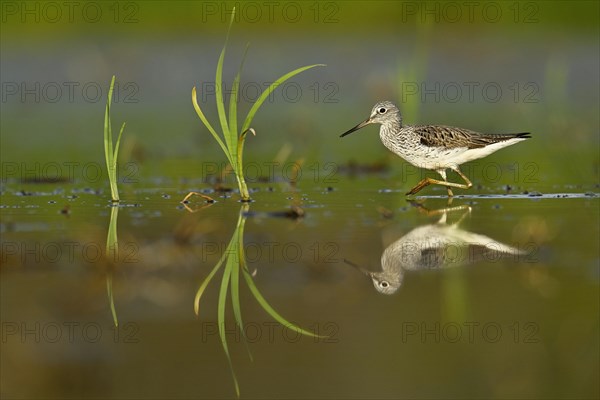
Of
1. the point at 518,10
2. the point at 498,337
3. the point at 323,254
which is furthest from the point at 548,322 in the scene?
the point at 518,10

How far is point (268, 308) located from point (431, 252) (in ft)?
6.13

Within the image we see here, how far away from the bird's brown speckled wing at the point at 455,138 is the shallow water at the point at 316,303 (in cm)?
150

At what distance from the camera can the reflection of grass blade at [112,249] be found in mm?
6741

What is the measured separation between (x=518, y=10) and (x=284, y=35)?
5.30 m

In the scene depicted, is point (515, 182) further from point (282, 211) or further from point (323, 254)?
point (323, 254)

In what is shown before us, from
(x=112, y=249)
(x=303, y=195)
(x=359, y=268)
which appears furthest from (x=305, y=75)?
(x=359, y=268)

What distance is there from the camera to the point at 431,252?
8008mm

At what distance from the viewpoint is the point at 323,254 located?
8.06 metres

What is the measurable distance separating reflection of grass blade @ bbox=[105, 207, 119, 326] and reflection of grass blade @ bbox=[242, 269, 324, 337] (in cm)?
86
